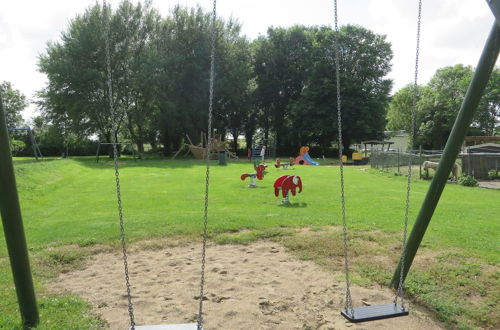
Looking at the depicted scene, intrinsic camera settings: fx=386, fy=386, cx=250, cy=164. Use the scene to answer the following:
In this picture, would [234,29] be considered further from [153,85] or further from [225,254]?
[225,254]

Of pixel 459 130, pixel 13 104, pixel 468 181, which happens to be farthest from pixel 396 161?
pixel 13 104

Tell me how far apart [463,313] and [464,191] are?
10542mm

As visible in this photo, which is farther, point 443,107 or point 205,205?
point 443,107

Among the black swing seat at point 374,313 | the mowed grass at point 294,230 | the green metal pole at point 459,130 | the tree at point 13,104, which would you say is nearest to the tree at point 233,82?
the mowed grass at point 294,230

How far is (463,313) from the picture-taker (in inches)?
153

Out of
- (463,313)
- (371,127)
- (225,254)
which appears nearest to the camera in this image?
(463,313)

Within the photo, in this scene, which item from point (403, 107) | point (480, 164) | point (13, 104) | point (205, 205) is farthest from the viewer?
point (403, 107)

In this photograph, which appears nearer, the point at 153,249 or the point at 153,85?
the point at 153,249

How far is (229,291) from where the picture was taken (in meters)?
4.34

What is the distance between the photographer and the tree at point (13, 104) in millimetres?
50634

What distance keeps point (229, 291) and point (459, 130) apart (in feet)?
9.76

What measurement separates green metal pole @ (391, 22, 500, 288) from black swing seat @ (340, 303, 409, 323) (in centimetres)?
98

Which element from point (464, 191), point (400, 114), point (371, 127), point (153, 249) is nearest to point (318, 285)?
point (153, 249)

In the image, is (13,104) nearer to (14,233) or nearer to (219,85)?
(219,85)
